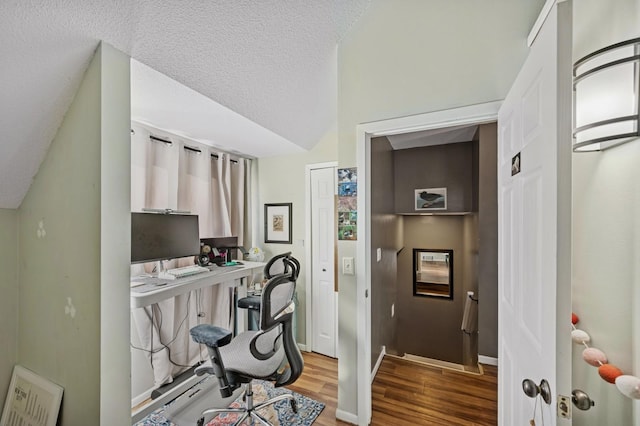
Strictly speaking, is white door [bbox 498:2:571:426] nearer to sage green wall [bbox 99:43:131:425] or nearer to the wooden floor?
the wooden floor

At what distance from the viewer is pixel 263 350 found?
1.67 metres

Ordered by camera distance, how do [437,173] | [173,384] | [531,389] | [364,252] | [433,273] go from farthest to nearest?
[433,273], [437,173], [173,384], [364,252], [531,389]

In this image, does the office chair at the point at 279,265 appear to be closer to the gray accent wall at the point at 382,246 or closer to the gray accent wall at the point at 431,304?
the gray accent wall at the point at 382,246

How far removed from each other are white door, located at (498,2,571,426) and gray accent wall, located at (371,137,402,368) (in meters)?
1.09

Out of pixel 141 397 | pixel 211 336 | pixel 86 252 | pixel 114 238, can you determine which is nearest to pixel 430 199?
pixel 211 336

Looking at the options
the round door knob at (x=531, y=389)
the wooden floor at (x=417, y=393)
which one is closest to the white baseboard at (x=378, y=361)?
the wooden floor at (x=417, y=393)

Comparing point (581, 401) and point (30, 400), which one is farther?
point (30, 400)

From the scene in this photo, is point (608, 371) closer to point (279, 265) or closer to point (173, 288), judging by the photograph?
point (279, 265)

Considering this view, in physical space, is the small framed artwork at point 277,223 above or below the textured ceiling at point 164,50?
below

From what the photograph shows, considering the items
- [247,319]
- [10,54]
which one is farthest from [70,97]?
[247,319]

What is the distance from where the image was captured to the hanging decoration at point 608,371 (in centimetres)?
74

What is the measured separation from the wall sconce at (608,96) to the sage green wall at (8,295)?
2.64m

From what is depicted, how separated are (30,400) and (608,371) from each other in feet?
8.20

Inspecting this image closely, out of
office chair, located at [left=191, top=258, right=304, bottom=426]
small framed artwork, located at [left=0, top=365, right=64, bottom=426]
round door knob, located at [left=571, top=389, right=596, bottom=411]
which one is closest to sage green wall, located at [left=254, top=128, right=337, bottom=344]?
office chair, located at [left=191, top=258, right=304, bottom=426]
